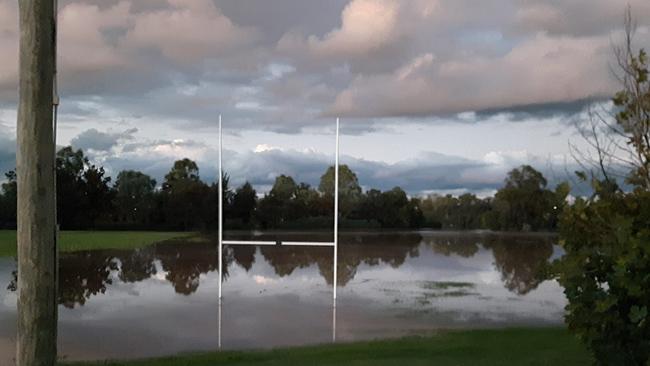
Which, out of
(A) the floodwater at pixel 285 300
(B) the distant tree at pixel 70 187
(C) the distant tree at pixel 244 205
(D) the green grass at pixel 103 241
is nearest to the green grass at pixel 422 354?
(A) the floodwater at pixel 285 300

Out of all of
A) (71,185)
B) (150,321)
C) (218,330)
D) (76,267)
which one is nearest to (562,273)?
(218,330)

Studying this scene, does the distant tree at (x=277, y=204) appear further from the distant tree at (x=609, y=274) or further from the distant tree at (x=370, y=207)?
the distant tree at (x=609, y=274)

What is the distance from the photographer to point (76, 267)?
1872 cm

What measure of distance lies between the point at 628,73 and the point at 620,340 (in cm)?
411

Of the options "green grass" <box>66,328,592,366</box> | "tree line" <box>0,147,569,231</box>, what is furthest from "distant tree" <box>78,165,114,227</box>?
"green grass" <box>66,328,592,366</box>

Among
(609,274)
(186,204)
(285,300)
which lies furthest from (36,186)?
(186,204)

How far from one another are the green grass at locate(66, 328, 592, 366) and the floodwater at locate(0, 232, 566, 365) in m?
0.63

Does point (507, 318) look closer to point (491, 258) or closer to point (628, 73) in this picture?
point (628, 73)

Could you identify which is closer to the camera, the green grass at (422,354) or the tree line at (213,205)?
the green grass at (422,354)

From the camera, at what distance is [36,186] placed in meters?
4.06

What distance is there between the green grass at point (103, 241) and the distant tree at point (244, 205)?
366 centimetres

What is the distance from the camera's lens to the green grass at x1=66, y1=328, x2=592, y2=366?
716 cm

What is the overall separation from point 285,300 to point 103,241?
62.6 ft

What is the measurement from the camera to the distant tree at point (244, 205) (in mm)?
28344
